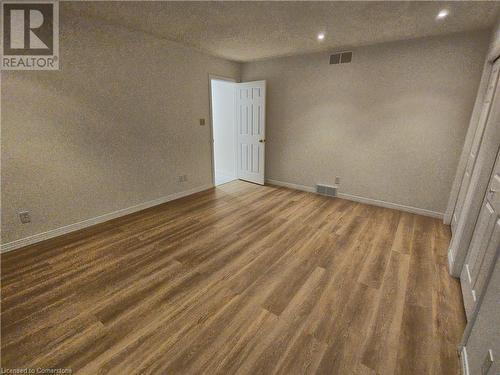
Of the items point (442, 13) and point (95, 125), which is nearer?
point (442, 13)

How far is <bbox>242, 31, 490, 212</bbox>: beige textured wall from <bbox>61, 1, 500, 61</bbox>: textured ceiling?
349 millimetres

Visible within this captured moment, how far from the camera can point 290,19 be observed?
8.38 feet

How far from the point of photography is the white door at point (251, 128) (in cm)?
459

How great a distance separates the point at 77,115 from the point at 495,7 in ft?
15.2

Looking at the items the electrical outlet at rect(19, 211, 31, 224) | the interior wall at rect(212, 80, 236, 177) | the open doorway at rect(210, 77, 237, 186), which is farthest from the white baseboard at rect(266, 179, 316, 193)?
the electrical outlet at rect(19, 211, 31, 224)

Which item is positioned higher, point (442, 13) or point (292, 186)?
point (442, 13)

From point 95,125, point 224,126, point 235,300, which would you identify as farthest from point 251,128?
point 235,300

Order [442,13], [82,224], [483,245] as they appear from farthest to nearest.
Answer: [82,224] → [442,13] → [483,245]

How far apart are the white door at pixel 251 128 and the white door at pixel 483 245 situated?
3498mm

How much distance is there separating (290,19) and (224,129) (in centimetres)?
337

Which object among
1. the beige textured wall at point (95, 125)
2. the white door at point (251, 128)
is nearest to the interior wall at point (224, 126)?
the white door at point (251, 128)

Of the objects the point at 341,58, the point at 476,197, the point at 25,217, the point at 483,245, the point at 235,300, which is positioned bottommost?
the point at 235,300

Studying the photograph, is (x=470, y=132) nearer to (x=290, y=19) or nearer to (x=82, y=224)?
(x=290, y=19)

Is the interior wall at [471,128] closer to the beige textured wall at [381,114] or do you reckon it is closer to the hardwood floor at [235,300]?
the beige textured wall at [381,114]
